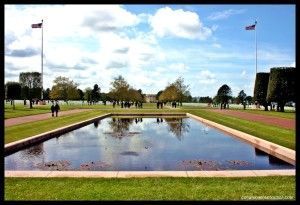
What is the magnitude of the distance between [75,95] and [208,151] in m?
89.6

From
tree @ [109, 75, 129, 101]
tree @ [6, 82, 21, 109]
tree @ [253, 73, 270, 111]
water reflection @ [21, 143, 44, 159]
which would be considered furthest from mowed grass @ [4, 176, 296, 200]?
tree @ [109, 75, 129, 101]

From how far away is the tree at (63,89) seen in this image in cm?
9885

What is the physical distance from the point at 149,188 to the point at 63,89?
94083mm

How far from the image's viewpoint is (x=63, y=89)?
331 ft

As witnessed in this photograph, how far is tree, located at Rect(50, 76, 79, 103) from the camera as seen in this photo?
324 feet

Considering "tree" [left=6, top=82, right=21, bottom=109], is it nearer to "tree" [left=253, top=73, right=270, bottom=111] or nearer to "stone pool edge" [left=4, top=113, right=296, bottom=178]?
"stone pool edge" [left=4, top=113, right=296, bottom=178]

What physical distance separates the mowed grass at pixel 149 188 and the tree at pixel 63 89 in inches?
3555

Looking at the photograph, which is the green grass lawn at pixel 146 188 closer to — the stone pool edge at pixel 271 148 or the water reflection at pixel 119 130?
the stone pool edge at pixel 271 148

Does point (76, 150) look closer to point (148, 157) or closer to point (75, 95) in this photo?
point (148, 157)

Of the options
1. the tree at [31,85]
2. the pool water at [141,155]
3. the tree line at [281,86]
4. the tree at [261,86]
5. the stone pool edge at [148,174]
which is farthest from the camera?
the tree at [31,85]

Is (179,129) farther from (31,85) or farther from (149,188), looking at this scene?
(31,85)

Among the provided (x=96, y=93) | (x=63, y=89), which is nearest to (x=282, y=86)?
(x=63, y=89)

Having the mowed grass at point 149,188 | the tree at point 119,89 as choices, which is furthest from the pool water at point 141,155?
the tree at point 119,89
